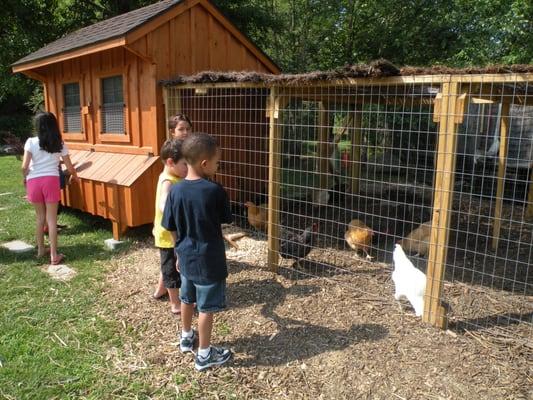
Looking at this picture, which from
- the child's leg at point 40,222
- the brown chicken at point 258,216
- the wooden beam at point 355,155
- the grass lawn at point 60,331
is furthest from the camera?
the wooden beam at point 355,155

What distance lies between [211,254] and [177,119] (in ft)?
6.11

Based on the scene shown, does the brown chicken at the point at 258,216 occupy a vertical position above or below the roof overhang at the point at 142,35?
below

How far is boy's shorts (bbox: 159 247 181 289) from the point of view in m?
3.70

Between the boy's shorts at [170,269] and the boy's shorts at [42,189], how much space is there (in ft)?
7.21

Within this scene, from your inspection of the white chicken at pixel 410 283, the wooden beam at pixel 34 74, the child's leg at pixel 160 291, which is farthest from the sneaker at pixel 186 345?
the wooden beam at pixel 34 74

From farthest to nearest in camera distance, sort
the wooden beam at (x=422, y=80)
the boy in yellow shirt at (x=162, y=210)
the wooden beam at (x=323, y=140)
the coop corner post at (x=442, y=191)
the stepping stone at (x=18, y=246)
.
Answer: the wooden beam at (x=323, y=140), the stepping stone at (x=18, y=246), the boy in yellow shirt at (x=162, y=210), the coop corner post at (x=442, y=191), the wooden beam at (x=422, y=80)

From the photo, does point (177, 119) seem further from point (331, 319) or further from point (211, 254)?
point (331, 319)

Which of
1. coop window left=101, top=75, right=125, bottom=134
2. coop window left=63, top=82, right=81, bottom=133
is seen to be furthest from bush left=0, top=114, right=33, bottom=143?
coop window left=101, top=75, right=125, bottom=134

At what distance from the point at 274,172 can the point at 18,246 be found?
3.77 metres

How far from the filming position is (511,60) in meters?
9.58

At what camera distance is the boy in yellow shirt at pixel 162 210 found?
11.4 ft

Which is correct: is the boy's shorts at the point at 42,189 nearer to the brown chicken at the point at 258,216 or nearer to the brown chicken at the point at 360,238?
the brown chicken at the point at 258,216

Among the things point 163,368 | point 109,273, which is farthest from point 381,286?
point 109,273

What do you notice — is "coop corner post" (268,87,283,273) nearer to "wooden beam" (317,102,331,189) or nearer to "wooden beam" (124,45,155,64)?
"wooden beam" (124,45,155,64)
